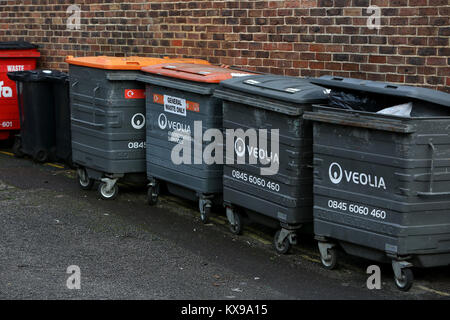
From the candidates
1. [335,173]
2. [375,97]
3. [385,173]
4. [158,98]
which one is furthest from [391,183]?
[158,98]

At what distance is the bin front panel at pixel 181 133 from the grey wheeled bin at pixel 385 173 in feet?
5.38

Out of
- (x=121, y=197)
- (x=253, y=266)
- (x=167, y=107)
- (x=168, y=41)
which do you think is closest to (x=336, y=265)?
(x=253, y=266)

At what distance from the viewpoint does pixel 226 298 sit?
5.94 metres

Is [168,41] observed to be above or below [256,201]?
above

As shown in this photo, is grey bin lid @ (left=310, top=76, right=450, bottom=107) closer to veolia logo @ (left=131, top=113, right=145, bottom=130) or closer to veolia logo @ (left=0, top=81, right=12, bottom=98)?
veolia logo @ (left=131, top=113, right=145, bottom=130)

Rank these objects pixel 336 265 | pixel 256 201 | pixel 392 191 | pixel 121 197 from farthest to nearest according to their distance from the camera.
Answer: pixel 121 197, pixel 256 201, pixel 336 265, pixel 392 191

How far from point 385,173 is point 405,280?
83 centimetres

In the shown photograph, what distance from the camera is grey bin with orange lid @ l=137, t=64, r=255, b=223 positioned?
796 centimetres

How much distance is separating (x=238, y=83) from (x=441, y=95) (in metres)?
2.04

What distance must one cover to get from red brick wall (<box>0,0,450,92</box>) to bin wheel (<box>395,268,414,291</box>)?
234 cm

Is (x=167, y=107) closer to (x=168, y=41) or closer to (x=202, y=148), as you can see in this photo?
(x=202, y=148)

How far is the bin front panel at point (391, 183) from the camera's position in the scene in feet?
19.1

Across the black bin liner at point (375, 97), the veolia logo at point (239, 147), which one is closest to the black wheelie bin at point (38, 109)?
the veolia logo at point (239, 147)

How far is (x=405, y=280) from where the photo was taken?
6043 mm
